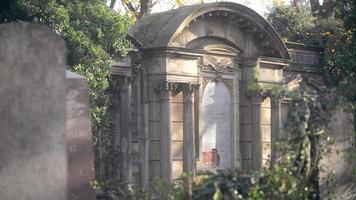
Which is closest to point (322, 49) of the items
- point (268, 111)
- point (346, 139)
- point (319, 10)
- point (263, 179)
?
point (268, 111)

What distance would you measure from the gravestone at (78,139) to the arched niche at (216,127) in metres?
8.33

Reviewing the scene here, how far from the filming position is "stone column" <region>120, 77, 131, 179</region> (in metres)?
14.1

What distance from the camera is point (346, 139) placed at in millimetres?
6789

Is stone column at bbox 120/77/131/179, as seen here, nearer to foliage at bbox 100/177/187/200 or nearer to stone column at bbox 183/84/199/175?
stone column at bbox 183/84/199/175

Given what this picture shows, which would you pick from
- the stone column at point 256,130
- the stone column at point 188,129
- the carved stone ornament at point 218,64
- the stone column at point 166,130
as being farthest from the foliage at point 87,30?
the stone column at point 256,130

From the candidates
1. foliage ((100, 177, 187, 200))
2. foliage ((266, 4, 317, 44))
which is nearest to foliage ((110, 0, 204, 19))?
foliage ((266, 4, 317, 44))

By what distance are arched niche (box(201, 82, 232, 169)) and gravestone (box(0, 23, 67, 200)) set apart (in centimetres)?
863

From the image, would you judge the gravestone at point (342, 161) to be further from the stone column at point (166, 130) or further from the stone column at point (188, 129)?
the stone column at point (188, 129)

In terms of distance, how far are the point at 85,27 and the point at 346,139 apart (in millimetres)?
6596

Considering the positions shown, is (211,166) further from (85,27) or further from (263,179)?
(263,179)

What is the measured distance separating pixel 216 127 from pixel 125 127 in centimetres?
251

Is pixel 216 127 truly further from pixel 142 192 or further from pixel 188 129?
pixel 142 192

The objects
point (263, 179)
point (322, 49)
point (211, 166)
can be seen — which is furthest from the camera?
point (322, 49)

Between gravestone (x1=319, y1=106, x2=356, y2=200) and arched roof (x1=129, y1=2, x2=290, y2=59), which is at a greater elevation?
arched roof (x1=129, y1=2, x2=290, y2=59)
